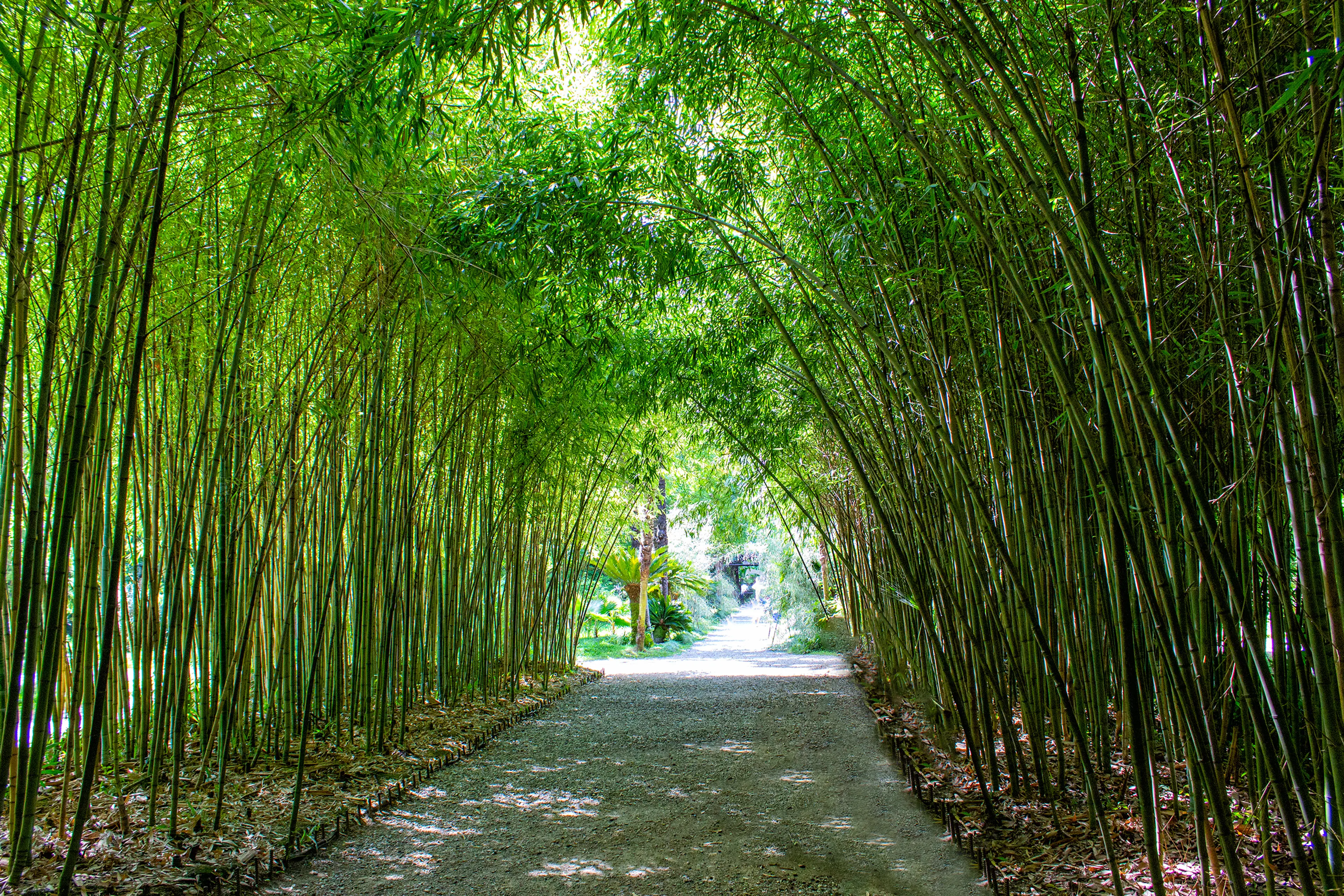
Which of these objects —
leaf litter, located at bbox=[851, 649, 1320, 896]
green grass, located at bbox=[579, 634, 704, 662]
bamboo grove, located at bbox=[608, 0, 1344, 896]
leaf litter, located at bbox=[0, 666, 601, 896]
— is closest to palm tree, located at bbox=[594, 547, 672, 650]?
green grass, located at bbox=[579, 634, 704, 662]

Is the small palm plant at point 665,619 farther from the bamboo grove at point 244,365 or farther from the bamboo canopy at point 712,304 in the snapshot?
the bamboo canopy at point 712,304

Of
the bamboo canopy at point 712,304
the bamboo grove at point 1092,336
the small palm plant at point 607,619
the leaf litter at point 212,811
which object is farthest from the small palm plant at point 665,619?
the bamboo grove at point 1092,336

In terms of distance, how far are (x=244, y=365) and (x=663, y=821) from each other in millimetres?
2221

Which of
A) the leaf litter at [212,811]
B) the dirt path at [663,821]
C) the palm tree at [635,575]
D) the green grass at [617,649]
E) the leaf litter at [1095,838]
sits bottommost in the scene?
the green grass at [617,649]

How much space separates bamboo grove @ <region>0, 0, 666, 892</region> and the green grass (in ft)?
16.6

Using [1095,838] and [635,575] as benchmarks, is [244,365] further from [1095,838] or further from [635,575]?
[635,575]

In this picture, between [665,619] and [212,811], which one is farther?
[665,619]

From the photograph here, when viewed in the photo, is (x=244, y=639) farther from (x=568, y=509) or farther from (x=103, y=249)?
(x=568, y=509)

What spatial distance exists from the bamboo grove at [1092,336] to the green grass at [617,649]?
20.0 ft

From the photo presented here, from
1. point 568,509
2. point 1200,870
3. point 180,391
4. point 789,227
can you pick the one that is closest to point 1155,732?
point 1200,870

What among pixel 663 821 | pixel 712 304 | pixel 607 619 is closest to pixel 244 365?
pixel 663 821

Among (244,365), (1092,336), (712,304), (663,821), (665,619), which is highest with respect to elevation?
(712,304)

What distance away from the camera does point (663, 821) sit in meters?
2.64

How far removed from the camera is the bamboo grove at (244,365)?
5.74 feet
